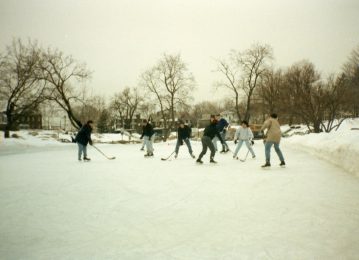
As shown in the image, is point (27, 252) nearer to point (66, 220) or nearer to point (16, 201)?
point (66, 220)

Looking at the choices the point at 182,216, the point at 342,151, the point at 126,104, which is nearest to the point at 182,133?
the point at 342,151

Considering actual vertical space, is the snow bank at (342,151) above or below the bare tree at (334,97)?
below

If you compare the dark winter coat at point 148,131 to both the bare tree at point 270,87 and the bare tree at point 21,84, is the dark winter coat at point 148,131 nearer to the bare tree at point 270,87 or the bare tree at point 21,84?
the bare tree at point 21,84

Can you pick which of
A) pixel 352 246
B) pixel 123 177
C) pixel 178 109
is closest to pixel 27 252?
pixel 352 246

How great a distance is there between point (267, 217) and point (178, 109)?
37091 millimetres

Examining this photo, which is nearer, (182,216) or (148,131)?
(182,216)

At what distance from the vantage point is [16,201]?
21.8 ft

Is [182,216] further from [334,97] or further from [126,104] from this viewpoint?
[126,104]

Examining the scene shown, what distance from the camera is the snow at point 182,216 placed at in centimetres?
399

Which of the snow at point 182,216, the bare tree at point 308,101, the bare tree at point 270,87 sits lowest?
the snow at point 182,216

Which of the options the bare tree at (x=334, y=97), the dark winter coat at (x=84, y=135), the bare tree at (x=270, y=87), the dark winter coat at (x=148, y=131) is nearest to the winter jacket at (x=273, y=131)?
the dark winter coat at (x=148, y=131)

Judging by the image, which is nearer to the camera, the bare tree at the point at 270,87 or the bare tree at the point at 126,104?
the bare tree at the point at 270,87

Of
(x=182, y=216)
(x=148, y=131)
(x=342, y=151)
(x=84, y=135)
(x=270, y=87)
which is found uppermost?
(x=270, y=87)

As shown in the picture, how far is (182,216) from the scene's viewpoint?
5.41 meters
